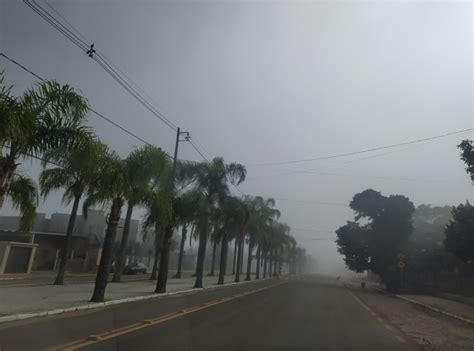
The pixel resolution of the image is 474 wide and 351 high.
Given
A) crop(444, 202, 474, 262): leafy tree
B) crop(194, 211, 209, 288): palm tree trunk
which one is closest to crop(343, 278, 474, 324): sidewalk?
crop(444, 202, 474, 262): leafy tree

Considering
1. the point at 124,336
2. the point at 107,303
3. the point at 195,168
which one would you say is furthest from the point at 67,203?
the point at 124,336

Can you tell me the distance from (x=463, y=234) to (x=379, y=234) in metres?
18.4

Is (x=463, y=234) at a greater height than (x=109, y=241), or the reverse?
(x=463, y=234)

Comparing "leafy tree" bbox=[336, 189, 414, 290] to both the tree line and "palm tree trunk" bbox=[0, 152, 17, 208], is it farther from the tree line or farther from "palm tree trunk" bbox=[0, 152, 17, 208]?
"palm tree trunk" bbox=[0, 152, 17, 208]

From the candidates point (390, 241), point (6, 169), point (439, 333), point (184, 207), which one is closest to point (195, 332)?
point (6, 169)

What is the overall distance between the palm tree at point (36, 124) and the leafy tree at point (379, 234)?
40306mm

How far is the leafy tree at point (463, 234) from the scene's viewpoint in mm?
32250

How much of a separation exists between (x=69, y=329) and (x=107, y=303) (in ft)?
22.7

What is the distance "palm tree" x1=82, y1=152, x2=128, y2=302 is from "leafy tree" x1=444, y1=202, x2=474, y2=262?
23.9m

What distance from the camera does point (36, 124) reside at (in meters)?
13.6

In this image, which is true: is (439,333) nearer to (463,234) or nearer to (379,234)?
(463,234)

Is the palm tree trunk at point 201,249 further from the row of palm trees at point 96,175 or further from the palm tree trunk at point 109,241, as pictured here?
the palm tree trunk at point 109,241

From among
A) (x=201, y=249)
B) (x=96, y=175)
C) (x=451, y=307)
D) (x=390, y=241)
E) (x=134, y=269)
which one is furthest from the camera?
(x=134, y=269)

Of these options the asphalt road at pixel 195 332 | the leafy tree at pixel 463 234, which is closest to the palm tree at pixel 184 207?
the asphalt road at pixel 195 332
